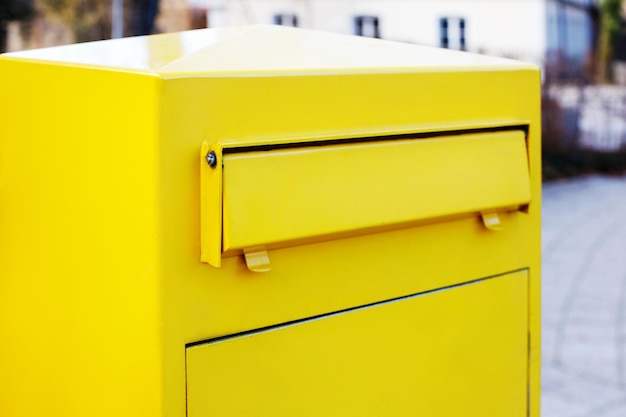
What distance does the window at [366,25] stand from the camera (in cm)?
1972

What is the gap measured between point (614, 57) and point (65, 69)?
32.2 meters

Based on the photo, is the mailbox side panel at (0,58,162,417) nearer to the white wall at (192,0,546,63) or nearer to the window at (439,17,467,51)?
the white wall at (192,0,546,63)

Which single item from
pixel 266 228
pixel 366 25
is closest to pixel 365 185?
pixel 266 228

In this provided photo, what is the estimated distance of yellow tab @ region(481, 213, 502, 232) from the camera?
1618 millimetres

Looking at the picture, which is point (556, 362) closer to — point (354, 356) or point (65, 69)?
point (354, 356)

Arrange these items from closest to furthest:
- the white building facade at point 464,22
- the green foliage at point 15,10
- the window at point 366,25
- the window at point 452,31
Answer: the green foliage at point 15,10
the window at point 366,25
the white building facade at point 464,22
the window at point 452,31

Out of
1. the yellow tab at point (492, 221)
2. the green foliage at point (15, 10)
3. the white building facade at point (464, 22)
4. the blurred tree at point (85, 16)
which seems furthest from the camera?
the white building facade at point (464, 22)

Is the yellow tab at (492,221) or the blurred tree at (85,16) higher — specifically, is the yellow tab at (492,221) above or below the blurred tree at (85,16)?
below

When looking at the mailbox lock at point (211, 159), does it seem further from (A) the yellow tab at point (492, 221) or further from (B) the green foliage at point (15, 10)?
(B) the green foliage at point (15, 10)

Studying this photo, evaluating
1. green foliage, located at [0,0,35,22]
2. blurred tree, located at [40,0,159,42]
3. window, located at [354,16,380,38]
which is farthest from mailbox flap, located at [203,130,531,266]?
window, located at [354,16,380,38]

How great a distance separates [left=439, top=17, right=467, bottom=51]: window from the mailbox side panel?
22.4 metres

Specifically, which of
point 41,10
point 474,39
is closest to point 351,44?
point 41,10

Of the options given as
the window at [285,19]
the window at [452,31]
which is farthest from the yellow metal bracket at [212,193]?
the window at [452,31]

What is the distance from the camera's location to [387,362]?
153 cm
